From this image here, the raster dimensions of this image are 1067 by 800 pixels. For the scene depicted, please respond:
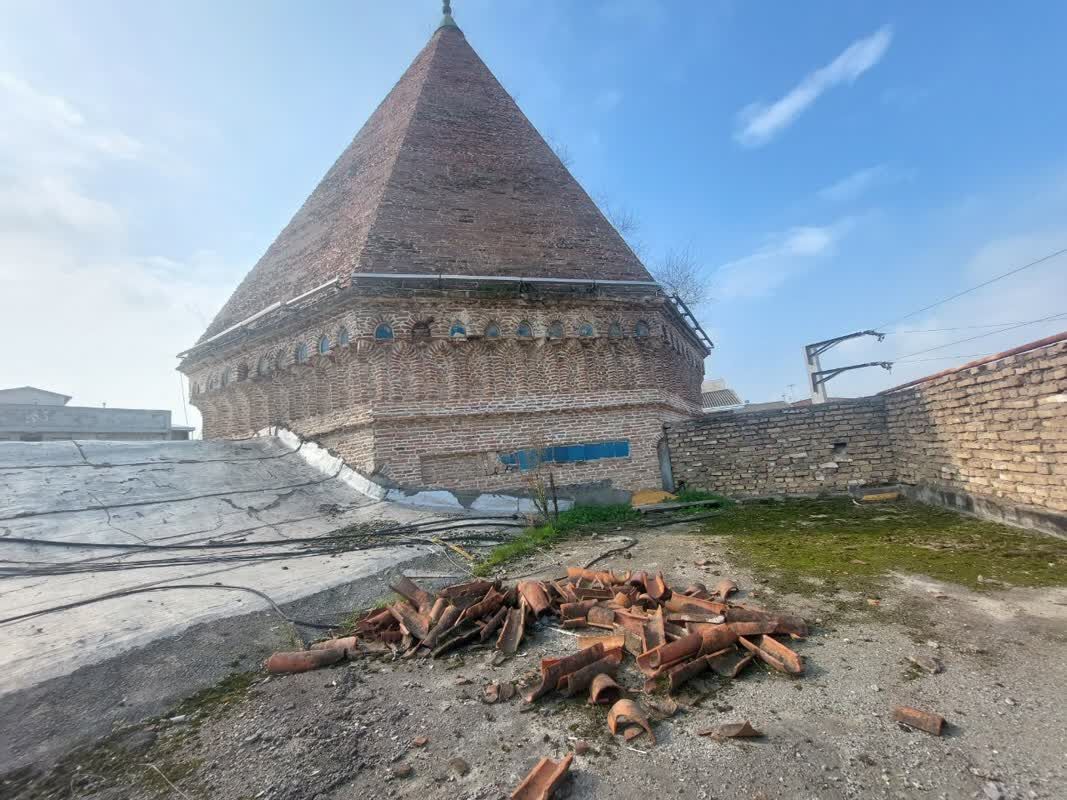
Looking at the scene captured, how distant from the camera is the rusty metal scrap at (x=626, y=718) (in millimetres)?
2469

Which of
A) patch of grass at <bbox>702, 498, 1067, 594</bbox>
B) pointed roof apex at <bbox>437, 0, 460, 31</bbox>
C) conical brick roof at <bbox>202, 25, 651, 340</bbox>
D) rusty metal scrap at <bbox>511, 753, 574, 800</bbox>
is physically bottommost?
rusty metal scrap at <bbox>511, 753, 574, 800</bbox>

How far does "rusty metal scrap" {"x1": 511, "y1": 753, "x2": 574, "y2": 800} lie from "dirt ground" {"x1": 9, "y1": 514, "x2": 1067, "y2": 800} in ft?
0.22

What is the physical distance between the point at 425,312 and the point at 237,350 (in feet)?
18.6

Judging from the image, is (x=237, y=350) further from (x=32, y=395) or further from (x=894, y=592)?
(x=32, y=395)

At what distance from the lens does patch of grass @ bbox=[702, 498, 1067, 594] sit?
4629 mm

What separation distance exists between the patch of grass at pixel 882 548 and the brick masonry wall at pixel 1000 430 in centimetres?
52

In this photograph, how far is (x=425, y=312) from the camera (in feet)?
33.7

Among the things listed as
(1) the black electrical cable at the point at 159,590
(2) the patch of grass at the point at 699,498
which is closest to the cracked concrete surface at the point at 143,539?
(1) the black electrical cable at the point at 159,590

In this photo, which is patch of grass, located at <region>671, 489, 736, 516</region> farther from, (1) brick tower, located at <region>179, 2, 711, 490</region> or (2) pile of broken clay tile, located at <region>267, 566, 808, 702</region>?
(2) pile of broken clay tile, located at <region>267, 566, 808, 702</region>

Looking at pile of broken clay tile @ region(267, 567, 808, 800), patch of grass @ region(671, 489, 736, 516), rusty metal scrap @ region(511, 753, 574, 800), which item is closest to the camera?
rusty metal scrap @ region(511, 753, 574, 800)

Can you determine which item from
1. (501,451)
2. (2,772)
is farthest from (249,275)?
(2,772)

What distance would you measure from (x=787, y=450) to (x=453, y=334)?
7354mm

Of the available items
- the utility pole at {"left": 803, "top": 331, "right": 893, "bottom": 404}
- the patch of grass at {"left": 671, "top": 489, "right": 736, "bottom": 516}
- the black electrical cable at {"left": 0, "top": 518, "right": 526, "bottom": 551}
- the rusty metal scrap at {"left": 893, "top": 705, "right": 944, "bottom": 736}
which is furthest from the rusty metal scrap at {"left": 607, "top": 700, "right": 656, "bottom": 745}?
the utility pole at {"left": 803, "top": 331, "right": 893, "bottom": 404}

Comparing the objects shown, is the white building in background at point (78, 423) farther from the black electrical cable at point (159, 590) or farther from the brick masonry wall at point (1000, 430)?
the brick masonry wall at point (1000, 430)
